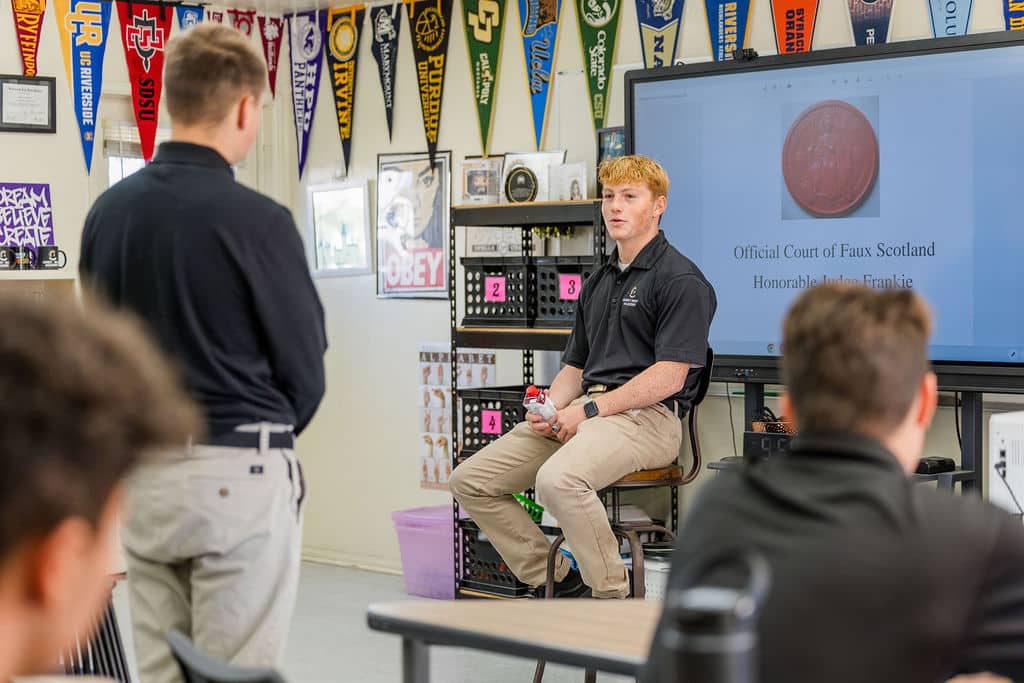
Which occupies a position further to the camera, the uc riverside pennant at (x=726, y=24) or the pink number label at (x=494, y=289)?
the pink number label at (x=494, y=289)

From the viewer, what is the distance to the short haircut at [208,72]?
2236 mm

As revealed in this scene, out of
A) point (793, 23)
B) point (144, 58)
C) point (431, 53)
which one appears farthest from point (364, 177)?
point (793, 23)

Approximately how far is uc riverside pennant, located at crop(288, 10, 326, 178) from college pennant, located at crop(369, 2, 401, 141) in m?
0.33

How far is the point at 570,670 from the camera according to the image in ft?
14.3

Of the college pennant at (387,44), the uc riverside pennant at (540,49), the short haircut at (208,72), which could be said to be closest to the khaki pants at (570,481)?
the uc riverside pennant at (540,49)

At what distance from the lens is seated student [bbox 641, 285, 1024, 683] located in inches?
50.3

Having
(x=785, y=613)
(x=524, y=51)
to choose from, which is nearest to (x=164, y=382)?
(x=785, y=613)

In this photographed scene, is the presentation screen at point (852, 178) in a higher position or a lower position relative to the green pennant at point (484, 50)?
lower

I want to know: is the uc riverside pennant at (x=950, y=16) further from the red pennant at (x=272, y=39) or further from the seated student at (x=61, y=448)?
the seated student at (x=61, y=448)

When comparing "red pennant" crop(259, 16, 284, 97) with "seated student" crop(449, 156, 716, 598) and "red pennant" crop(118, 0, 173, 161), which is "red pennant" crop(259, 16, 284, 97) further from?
"seated student" crop(449, 156, 716, 598)

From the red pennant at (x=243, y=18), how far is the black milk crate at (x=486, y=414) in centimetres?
226

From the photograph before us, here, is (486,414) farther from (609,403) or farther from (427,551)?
(609,403)

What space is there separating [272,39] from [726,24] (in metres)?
2.41

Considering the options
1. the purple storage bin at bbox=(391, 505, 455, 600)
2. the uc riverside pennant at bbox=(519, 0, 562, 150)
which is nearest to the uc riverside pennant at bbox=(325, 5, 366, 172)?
the uc riverside pennant at bbox=(519, 0, 562, 150)
